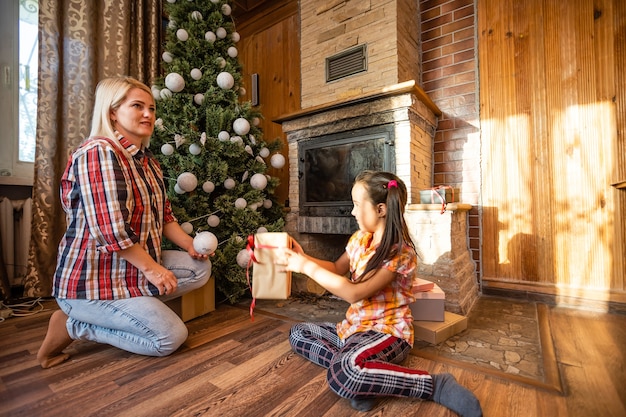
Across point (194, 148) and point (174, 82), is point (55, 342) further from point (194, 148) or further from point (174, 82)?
point (174, 82)

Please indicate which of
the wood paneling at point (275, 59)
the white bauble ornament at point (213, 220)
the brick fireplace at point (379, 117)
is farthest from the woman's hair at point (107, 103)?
the wood paneling at point (275, 59)

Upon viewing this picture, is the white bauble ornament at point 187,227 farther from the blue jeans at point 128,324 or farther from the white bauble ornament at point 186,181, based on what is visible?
the blue jeans at point 128,324

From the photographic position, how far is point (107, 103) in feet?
4.42

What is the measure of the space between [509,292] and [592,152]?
100 centimetres

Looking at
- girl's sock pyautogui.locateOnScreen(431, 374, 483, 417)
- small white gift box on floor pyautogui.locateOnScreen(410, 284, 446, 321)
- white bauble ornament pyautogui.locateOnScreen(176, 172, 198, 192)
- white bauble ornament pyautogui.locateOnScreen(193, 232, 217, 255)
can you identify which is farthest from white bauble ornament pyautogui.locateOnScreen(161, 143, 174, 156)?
girl's sock pyautogui.locateOnScreen(431, 374, 483, 417)

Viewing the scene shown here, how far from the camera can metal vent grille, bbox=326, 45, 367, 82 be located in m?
2.36

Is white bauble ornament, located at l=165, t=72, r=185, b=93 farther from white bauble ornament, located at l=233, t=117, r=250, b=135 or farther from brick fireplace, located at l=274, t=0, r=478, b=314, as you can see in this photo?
brick fireplace, located at l=274, t=0, r=478, b=314

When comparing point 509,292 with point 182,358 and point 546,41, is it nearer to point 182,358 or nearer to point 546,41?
point 546,41

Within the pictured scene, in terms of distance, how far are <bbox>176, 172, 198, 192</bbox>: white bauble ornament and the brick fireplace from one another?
2.89 ft

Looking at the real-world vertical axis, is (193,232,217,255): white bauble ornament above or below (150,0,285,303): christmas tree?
below

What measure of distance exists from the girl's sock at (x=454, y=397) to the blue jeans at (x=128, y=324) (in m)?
1.00

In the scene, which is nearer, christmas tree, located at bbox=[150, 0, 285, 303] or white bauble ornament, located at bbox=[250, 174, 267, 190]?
christmas tree, located at bbox=[150, 0, 285, 303]

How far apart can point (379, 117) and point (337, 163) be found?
0.44m

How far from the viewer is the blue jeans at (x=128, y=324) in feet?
4.14
